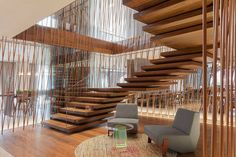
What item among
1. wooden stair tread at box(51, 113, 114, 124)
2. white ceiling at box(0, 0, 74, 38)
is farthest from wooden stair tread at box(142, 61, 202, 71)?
white ceiling at box(0, 0, 74, 38)

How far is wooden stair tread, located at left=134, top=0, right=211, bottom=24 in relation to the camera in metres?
2.59

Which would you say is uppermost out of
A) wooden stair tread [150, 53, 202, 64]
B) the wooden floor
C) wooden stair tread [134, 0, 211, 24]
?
wooden stair tread [134, 0, 211, 24]

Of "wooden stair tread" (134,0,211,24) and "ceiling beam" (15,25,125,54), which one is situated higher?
"ceiling beam" (15,25,125,54)

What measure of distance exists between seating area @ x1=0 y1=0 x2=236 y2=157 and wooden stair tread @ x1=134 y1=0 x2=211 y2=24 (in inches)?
0.6

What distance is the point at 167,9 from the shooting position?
9.16 feet

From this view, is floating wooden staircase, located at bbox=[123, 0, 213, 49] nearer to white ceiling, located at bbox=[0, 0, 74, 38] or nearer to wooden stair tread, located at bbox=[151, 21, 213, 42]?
wooden stair tread, located at bbox=[151, 21, 213, 42]

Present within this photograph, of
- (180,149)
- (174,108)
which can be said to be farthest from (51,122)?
(174,108)

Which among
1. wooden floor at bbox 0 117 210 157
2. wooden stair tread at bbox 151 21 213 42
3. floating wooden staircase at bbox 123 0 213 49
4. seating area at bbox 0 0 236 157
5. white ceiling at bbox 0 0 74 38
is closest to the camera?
seating area at bbox 0 0 236 157

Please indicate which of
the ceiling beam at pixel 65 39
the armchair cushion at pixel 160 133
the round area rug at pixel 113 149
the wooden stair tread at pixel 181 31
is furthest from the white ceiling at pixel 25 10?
the armchair cushion at pixel 160 133

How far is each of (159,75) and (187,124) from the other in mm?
1741

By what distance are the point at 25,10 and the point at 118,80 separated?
5.30 m

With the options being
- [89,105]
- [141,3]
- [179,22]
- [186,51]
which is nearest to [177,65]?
[186,51]

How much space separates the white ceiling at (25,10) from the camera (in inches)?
98.8

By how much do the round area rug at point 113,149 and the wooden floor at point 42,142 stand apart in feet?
0.73
